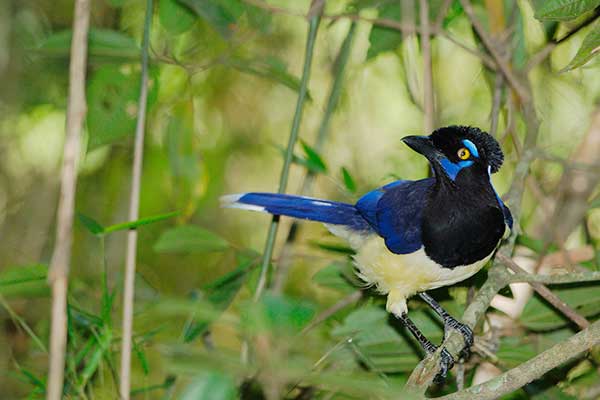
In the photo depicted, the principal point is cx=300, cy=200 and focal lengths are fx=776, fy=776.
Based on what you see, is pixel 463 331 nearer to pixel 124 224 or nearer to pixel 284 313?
pixel 124 224

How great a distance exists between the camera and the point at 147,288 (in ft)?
11.2

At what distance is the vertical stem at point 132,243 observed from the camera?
194cm

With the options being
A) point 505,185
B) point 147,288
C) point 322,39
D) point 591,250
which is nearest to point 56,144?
point 147,288

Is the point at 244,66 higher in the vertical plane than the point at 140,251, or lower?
higher

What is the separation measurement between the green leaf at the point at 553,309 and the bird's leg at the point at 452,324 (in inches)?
9.8

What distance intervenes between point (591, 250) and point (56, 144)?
9.55 ft

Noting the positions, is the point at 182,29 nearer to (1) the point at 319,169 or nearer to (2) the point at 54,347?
(1) the point at 319,169

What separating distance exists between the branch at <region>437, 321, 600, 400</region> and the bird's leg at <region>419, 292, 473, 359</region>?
44 cm

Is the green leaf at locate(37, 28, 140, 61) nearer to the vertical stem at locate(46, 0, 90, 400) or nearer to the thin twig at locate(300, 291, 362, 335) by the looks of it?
the thin twig at locate(300, 291, 362, 335)

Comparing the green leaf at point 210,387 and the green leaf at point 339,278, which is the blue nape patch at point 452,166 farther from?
the green leaf at point 210,387

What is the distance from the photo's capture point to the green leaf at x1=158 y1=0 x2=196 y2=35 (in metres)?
2.84

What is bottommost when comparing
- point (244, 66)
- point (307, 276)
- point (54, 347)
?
point (307, 276)

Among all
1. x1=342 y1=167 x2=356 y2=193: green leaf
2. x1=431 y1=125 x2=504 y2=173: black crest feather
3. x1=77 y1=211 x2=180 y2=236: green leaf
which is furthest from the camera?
x1=342 y1=167 x2=356 y2=193: green leaf

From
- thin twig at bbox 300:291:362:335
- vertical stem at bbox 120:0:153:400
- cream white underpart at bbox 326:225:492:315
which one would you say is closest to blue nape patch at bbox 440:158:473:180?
cream white underpart at bbox 326:225:492:315
